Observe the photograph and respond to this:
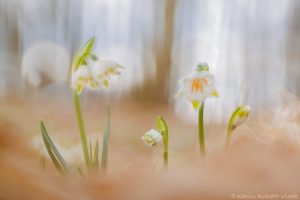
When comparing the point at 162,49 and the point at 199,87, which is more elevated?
the point at 162,49

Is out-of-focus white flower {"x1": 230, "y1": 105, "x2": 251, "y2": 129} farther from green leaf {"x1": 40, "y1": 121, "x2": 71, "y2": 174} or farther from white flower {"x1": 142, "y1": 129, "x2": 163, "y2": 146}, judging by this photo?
green leaf {"x1": 40, "y1": 121, "x2": 71, "y2": 174}

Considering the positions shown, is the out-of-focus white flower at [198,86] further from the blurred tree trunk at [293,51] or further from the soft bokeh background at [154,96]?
the blurred tree trunk at [293,51]

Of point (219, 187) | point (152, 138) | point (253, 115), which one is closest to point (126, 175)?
point (152, 138)

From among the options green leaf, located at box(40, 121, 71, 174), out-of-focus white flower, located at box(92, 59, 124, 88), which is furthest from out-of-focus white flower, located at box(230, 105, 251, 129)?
green leaf, located at box(40, 121, 71, 174)

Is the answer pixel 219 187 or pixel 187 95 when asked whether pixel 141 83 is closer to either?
pixel 187 95

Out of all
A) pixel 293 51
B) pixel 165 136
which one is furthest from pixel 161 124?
pixel 293 51

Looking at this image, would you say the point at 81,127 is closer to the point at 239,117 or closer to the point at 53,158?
the point at 53,158

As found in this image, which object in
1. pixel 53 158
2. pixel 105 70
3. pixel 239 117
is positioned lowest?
pixel 53 158
